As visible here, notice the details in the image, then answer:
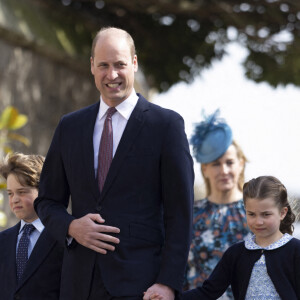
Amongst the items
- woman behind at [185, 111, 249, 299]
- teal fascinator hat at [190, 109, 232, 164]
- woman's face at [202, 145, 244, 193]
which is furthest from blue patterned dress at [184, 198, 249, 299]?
teal fascinator hat at [190, 109, 232, 164]

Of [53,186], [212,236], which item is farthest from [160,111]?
[212,236]

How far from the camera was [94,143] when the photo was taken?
3264mm

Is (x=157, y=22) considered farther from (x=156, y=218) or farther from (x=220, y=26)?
(x=156, y=218)

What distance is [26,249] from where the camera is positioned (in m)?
3.91

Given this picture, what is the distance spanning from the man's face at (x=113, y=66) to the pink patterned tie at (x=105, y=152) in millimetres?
126

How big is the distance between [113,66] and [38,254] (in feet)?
3.75

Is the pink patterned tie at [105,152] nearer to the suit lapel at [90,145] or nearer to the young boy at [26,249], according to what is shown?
the suit lapel at [90,145]

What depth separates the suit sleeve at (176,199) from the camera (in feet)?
10.1

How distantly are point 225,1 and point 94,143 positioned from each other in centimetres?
433

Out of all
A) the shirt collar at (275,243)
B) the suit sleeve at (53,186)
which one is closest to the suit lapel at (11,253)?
the suit sleeve at (53,186)

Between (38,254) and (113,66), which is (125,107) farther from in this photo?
(38,254)

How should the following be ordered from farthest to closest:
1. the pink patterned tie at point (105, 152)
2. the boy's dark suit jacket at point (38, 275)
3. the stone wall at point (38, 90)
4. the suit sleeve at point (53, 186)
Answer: the stone wall at point (38, 90) < the boy's dark suit jacket at point (38, 275) < the suit sleeve at point (53, 186) < the pink patterned tie at point (105, 152)

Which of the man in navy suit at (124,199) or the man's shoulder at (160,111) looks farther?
the man's shoulder at (160,111)

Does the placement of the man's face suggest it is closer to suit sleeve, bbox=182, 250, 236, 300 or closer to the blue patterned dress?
suit sleeve, bbox=182, 250, 236, 300
